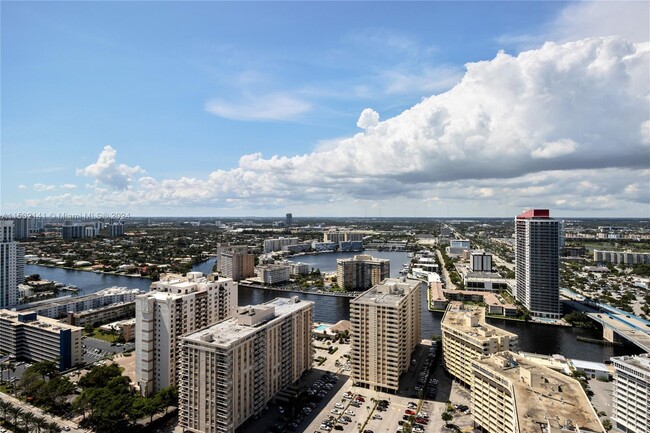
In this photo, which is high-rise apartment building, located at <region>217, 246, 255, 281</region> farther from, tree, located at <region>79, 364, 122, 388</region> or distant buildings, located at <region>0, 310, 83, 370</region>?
tree, located at <region>79, 364, 122, 388</region>

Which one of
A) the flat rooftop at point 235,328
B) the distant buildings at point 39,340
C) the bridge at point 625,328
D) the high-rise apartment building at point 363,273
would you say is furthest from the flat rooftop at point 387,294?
the high-rise apartment building at point 363,273

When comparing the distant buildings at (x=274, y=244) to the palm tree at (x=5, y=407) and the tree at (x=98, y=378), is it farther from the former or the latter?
the palm tree at (x=5, y=407)

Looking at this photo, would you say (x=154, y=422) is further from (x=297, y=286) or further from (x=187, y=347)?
(x=297, y=286)

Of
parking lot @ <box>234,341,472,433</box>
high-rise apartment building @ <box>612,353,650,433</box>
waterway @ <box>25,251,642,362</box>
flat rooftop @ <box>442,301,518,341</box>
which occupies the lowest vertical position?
Answer: waterway @ <box>25,251,642,362</box>

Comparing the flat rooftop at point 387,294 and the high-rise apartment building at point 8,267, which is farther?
the high-rise apartment building at point 8,267

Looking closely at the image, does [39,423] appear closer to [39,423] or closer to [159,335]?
[39,423]

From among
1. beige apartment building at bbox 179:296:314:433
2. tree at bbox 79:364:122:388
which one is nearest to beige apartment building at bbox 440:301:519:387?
beige apartment building at bbox 179:296:314:433

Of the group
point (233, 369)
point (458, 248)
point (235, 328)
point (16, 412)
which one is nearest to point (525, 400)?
point (233, 369)

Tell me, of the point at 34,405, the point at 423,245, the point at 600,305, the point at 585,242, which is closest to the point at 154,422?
the point at 34,405
